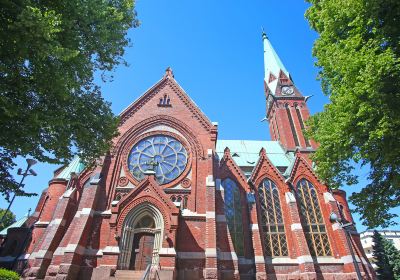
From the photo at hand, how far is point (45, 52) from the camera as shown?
7.14 metres

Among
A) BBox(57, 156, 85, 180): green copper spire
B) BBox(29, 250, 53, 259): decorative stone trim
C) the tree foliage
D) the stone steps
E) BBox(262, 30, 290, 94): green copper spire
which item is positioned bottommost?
the stone steps

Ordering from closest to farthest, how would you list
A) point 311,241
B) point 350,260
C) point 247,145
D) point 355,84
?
point 355,84, point 350,260, point 311,241, point 247,145

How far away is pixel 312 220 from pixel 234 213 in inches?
239

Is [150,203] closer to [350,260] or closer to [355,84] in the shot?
[355,84]

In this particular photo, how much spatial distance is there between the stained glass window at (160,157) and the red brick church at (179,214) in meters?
0.08

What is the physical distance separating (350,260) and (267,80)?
23.8 meters

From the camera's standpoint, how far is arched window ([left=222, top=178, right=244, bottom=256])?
19219mm

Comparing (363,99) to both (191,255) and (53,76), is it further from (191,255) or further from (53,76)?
(191,255)

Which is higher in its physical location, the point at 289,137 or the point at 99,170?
the point at 289,137

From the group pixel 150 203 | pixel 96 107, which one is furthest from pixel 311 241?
pixel 96 107

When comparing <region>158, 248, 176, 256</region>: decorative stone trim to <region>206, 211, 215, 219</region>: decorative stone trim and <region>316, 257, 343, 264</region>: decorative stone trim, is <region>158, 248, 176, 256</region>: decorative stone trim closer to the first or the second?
<region>206, 211, 215, 219</region>: decorative stone trim

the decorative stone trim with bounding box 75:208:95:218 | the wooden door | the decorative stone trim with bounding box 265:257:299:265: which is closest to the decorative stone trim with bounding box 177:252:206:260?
the wooden door

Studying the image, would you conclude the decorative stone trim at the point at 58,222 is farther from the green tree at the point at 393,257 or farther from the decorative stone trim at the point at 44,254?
the green tree at the point at 393,257

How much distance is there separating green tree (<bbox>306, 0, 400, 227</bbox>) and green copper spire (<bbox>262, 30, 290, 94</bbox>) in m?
22.0
